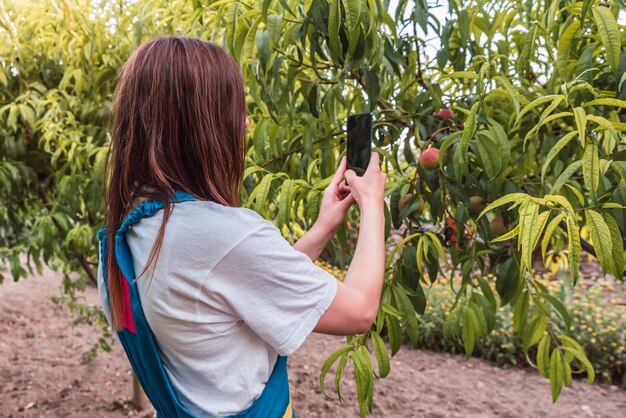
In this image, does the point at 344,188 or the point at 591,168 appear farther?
the point at 344,188

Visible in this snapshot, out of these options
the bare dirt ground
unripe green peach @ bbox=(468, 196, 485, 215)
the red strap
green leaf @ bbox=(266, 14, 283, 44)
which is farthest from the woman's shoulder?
the bare dirt ground

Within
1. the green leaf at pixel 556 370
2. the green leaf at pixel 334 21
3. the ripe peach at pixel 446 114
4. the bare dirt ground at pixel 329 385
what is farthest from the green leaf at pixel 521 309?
the bare dirt ground at pixel 329 385

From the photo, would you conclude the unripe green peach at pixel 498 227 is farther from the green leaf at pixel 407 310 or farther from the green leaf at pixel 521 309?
the green leaf at pixel 407 310

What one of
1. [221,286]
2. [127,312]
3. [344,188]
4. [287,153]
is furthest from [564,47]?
[127,312]

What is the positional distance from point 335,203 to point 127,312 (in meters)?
0.52

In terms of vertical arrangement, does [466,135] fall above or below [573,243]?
above

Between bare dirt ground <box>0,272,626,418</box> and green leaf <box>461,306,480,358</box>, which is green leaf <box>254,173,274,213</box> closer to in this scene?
green leaf <box>461,306,480,358</box>

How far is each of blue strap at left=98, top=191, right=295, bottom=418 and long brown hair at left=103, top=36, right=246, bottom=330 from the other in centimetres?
4

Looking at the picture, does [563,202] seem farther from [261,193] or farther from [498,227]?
[261,193]

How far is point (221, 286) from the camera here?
0.99m

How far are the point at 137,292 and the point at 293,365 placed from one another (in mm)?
3908

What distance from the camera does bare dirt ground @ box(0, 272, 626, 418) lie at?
393cm

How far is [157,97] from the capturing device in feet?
3.42

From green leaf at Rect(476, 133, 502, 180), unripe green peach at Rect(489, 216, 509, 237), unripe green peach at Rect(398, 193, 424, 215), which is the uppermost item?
green leaf at Rect(476, 133, 502, 180)
